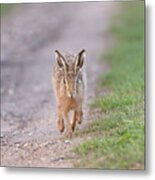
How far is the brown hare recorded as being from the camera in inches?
106

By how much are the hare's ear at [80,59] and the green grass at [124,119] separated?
0.52 ft

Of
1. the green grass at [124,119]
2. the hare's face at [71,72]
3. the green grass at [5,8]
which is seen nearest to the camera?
the green grass at [124,119]

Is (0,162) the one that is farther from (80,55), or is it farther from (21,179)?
(80,55)

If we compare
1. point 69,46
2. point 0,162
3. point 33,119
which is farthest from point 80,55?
point 0,162

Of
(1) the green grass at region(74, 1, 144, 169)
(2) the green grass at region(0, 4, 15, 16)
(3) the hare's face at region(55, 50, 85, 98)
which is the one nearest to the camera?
(1) the green grass at region(74, 1, 144, 169)

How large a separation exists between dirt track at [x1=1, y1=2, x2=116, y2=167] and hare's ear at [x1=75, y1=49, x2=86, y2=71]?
0.16 feet

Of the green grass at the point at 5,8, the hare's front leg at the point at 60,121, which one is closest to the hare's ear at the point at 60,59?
the hare's front leg at the point at 60,121

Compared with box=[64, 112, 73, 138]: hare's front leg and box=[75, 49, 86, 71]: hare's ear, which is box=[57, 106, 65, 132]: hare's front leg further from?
box=[75, 49, 86, 71]: hare's ear

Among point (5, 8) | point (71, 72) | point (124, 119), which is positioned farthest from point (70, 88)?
point (5, 8)

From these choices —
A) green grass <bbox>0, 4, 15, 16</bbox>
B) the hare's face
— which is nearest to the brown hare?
the hare's face

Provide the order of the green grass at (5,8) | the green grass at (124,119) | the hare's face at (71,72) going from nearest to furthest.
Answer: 1. the green grass at (124,119)
2. the hare's face at (71,72)
3. the green grass at (5,8)

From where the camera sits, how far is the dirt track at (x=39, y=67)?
2709mm

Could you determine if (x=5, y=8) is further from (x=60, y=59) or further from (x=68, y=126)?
(x=68, y=126)

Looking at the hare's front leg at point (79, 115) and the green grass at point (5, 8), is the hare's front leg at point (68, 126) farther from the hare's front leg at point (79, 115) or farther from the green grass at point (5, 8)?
the green grass at point (5, 8)
